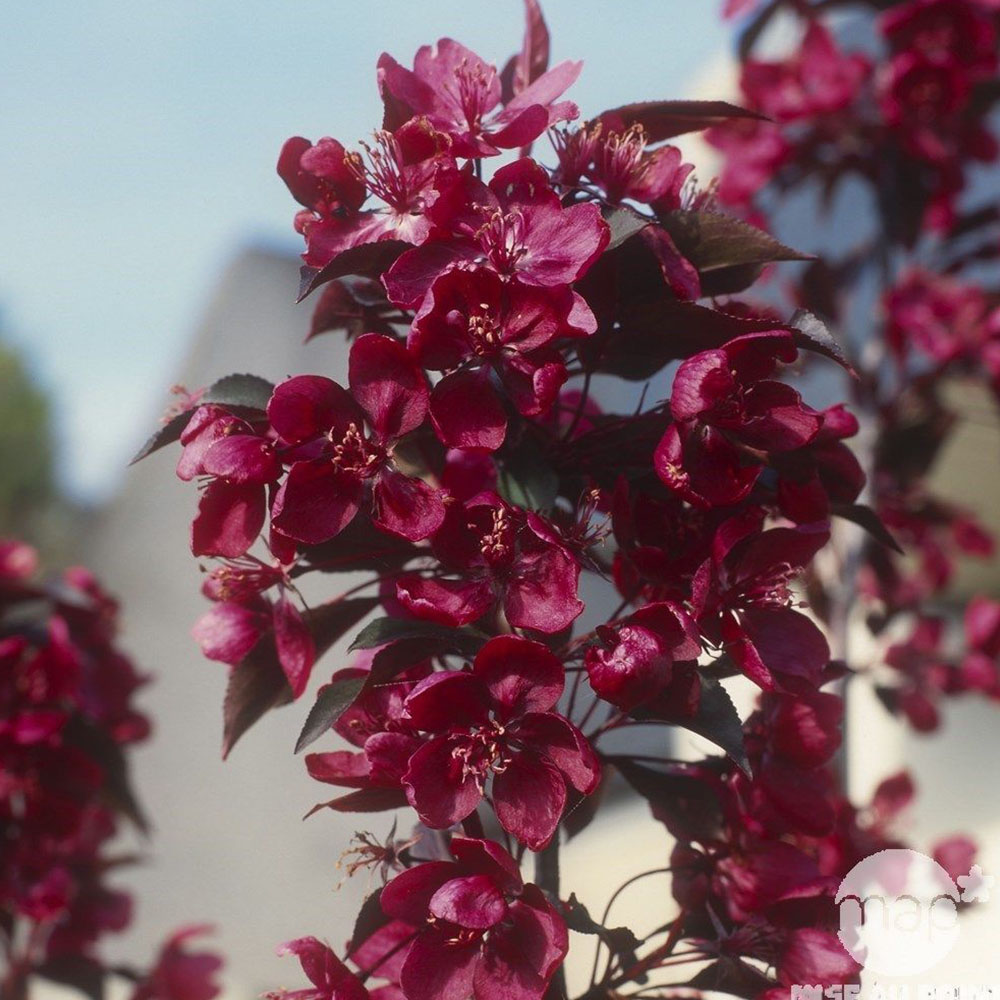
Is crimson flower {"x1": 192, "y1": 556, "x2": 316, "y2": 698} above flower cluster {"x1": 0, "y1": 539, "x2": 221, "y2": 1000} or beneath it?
above

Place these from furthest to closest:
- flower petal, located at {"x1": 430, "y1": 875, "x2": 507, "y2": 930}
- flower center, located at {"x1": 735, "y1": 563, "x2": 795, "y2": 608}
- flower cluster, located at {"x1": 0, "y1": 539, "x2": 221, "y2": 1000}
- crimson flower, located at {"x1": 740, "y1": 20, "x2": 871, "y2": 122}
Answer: crimson flower, located at {"x1": 740, "y1": 20, "x2": 871, "y2": 122}
flower cluster, located at {"x1": 0, "y1": 539, "x2": 221, "y2": 1000}
flower center, located at {"x1": 735, "y1": 563, "x2": 795, "y2": 608}
flower petal, located at {"x1": 430, "y1": 875, "x2": 507, "y2": 930}

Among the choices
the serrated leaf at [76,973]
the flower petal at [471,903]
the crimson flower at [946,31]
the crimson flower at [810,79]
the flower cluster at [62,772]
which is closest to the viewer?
the flower petal at [471,903]

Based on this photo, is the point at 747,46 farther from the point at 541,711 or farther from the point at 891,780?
the point at 541,711

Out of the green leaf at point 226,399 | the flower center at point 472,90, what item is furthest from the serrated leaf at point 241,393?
the flower center at point 472,90

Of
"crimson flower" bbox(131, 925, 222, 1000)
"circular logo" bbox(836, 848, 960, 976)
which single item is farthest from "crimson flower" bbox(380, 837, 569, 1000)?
"crimson flower" bbox(131, 925, 222, 1000)

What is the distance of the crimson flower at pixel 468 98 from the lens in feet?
2.47

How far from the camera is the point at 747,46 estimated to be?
5.95ft

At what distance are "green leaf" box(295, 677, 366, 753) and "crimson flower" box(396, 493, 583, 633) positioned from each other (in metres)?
0.06

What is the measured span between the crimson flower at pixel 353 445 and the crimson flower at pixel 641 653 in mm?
122

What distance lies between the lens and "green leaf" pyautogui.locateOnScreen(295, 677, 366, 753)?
665mm

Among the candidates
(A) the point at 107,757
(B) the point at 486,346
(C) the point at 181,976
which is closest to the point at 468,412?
(B) the point at 486,346

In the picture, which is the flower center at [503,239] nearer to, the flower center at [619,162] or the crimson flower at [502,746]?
the flower center at [619,162]

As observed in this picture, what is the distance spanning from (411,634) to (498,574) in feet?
0.20

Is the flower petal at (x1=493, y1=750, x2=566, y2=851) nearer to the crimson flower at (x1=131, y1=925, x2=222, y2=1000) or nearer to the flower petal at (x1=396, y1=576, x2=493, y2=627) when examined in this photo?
the flower petal at (x1=396, y1=576, x2=493, y2=627)
